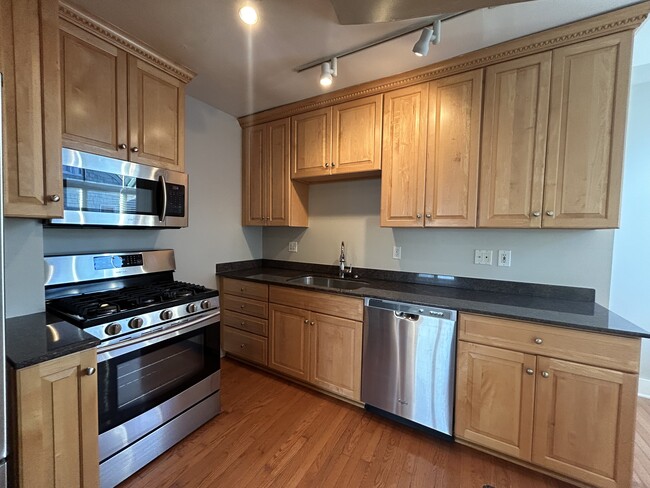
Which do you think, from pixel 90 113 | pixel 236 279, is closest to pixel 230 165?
pixel 236 279

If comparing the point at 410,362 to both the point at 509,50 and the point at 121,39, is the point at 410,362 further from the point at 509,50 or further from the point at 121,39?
the point at 121,39

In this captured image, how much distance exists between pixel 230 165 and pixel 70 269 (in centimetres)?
172

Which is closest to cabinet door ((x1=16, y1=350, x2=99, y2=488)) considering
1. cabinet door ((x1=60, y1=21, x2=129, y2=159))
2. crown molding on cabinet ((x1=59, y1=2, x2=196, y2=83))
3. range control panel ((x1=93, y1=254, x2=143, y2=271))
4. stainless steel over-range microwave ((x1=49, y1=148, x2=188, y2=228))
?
stainless steel over-range microwave ((x1=49, y1=148, x2=188, y2=228))

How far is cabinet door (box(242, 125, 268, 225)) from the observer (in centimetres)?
303

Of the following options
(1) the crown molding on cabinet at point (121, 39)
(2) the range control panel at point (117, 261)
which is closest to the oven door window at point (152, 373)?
(2) the range control panel at point (117, 261)

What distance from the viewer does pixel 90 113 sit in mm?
Result: 1644

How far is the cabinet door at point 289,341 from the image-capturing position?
94.5 inches

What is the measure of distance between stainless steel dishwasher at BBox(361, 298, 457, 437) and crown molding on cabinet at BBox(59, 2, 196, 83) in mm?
2191

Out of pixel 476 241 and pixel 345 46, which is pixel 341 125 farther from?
pixel 476 241

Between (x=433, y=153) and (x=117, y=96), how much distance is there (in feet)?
7.05

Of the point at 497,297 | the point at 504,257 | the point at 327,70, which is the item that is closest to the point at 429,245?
the point at 504,257

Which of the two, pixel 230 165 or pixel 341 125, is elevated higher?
pixel 341 125

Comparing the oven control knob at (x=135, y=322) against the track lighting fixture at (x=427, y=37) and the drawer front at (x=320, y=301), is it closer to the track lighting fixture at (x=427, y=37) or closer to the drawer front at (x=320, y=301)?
the drawer front at (x=320, y=301)

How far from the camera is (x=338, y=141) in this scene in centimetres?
251
